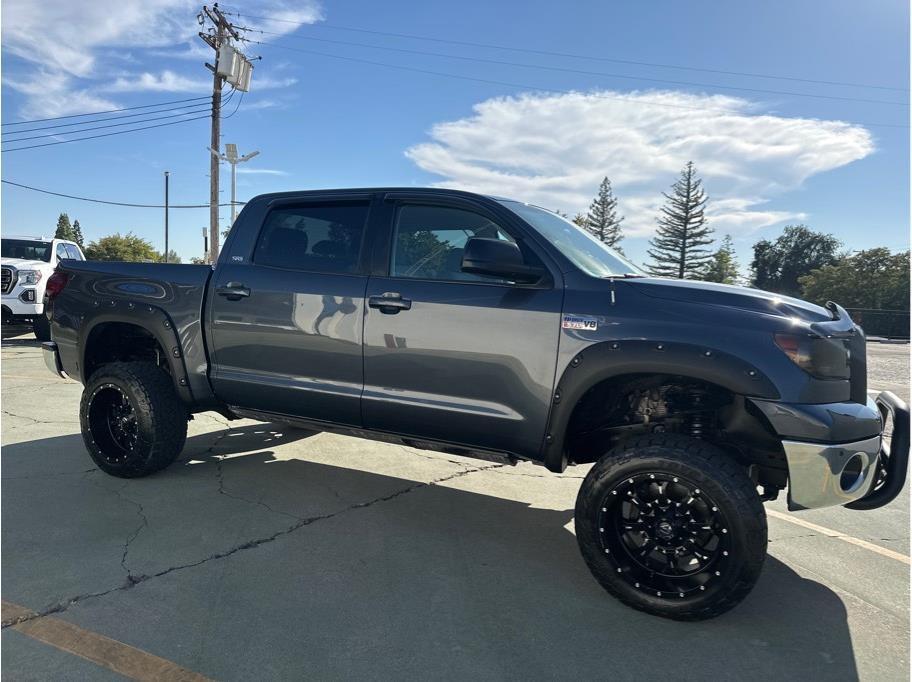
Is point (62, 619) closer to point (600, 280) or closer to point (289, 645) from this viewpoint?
point (289, 645)

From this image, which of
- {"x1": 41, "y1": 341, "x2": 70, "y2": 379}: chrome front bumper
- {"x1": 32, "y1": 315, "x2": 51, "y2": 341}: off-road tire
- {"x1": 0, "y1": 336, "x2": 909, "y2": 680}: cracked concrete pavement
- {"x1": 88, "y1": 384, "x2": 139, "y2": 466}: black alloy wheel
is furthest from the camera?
{"x1": 32, "y1": 315, "x2": 51, "y2": 341}: off-road tire

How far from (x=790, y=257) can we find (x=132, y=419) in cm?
10134

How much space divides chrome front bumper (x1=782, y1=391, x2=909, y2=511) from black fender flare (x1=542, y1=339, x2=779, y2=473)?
296 mm

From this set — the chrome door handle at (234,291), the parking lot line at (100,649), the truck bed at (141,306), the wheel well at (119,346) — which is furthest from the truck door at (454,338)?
the wheel well at (119,346)

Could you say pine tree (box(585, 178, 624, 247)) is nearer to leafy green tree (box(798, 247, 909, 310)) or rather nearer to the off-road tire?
leafy green tree (box(798, 247, 909, 310))

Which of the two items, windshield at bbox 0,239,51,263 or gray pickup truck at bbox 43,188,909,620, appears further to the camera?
windshield at bbox 0,239,51,263

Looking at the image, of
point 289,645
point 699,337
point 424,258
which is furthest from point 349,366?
point 699,337

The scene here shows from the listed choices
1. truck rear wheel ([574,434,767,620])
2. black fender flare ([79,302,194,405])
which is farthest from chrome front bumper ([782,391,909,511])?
black fender flare ([79,302,194,405])

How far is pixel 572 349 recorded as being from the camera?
3.10 metres

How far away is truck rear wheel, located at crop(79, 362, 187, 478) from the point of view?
4344mm

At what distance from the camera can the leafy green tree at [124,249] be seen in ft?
184

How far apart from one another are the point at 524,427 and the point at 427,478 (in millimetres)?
1840

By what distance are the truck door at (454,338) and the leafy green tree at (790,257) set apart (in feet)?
302

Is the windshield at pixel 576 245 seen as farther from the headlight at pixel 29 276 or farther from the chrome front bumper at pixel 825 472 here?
the headlight at pixel 29 276
